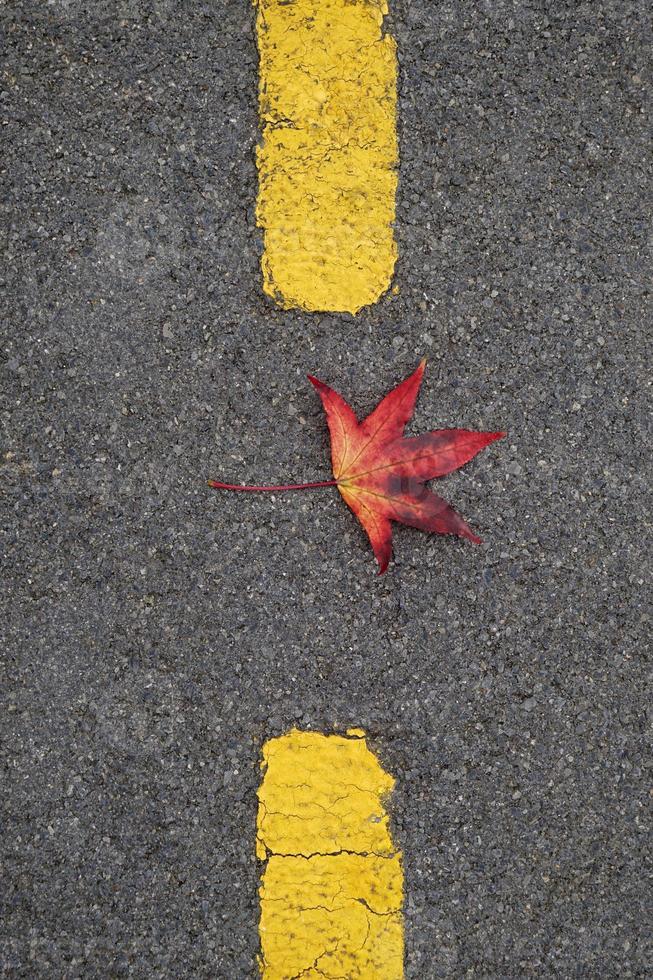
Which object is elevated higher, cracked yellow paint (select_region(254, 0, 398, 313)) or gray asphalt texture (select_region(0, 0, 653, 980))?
cracked yellow paint (select_region(254, 0, 398, 313))

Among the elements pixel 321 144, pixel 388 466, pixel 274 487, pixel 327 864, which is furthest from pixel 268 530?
pixel 321 144

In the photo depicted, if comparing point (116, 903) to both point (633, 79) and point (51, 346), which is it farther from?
point (633, 79)

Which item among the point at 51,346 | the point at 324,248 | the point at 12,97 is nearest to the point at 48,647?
the point at 51,346

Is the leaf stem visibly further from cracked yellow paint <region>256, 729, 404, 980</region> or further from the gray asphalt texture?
cracked yellow paint <region>256, 729, 404, 980</region>

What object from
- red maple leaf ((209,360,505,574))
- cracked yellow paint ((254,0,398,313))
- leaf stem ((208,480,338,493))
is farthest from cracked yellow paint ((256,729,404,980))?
cracked yellow paint ((254,0,398,313))

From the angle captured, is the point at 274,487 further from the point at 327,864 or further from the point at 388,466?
the point at 327,864
